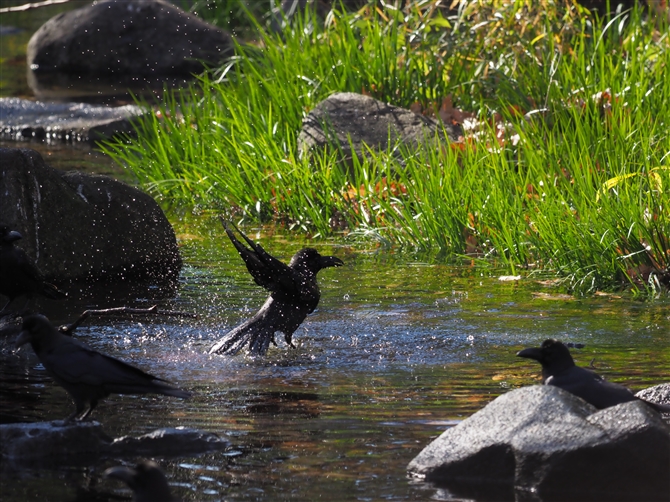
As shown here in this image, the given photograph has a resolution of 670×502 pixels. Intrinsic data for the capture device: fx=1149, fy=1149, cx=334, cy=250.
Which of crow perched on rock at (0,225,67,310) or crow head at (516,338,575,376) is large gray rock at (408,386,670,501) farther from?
crow perched on rock at (0,225,67,310)

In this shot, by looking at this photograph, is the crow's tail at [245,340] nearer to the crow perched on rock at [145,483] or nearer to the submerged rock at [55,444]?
the submerged rock at [55,444]

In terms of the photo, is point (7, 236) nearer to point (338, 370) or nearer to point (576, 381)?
point (338, 370)

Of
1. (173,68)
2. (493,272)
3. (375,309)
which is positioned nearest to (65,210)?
(375,309)

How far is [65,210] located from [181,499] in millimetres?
4507

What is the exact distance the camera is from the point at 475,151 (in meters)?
8.94

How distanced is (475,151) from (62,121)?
24.2 feet

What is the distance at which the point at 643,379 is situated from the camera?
518cm

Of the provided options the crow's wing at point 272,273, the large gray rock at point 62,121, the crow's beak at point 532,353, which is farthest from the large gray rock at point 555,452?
the large gray rock at point 62,121

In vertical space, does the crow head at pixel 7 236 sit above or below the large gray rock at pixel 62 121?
above

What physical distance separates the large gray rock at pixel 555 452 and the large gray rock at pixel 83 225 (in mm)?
4145

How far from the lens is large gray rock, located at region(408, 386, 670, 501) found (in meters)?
3.82

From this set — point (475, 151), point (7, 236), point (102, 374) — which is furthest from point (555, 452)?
point (475, 151)

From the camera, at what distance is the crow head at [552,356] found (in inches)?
177

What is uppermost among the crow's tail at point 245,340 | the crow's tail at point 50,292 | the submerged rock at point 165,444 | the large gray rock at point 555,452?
the large gray rock at point 555,452
